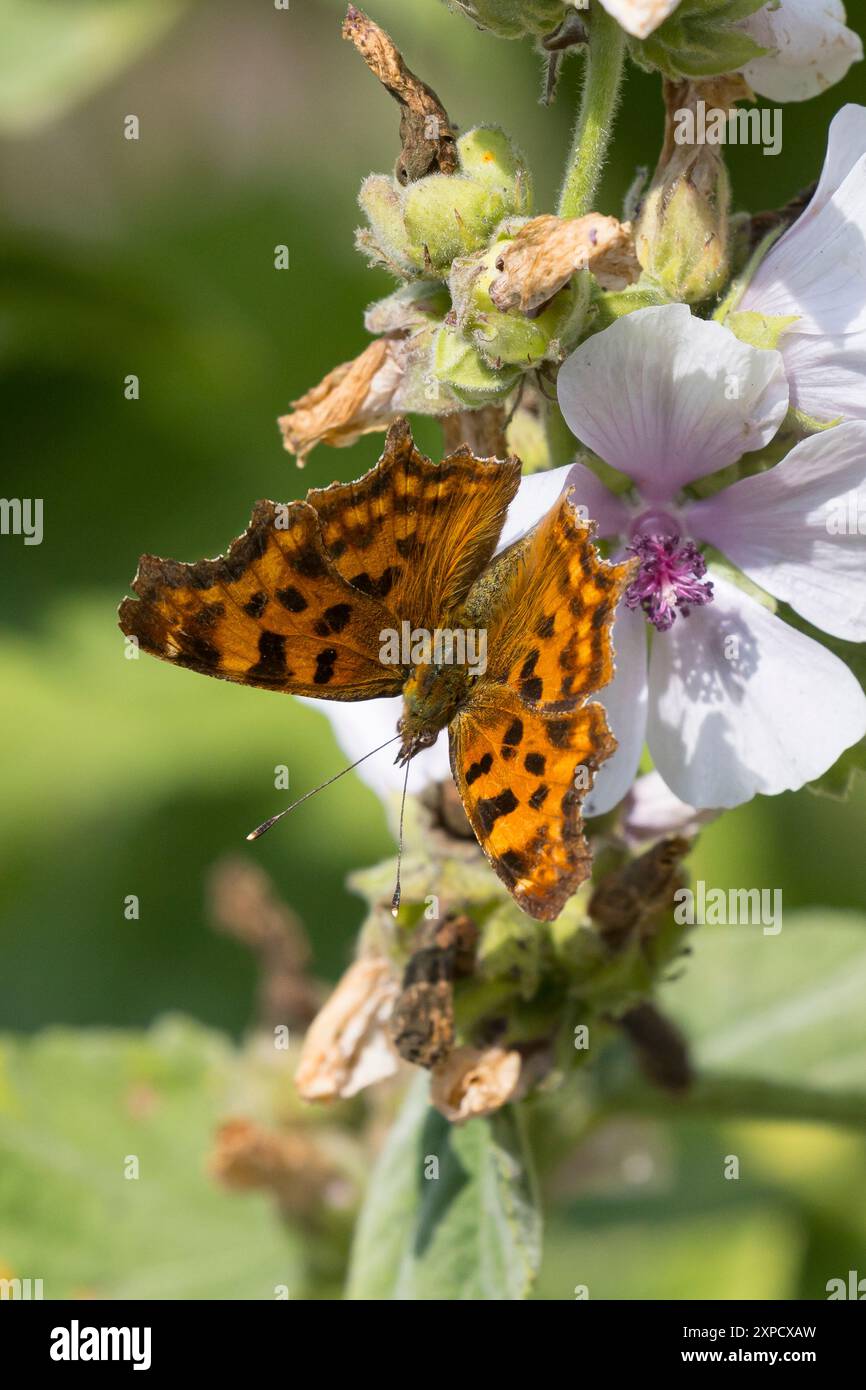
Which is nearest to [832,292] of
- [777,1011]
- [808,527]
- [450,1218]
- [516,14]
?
[808,527]

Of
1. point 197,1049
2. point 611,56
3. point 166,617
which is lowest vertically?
point 197,1049

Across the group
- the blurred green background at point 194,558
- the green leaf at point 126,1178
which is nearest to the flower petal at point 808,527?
the green leaf at point 126,1178

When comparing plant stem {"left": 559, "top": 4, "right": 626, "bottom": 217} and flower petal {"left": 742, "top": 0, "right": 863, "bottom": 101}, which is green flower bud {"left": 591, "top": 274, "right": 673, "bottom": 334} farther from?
flower petal {"left": 742, "top": 0, "right": 863, "bottom": 101}

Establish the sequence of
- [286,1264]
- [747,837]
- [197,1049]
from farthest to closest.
Answer: [747,837] < [197,1049] < [286,1264]

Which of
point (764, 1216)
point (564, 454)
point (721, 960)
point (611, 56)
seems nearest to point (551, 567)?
point (564, 454)

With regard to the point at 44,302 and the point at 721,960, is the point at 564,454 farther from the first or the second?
the point at 44,302

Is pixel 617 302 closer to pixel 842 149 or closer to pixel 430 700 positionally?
pixel 842 149
